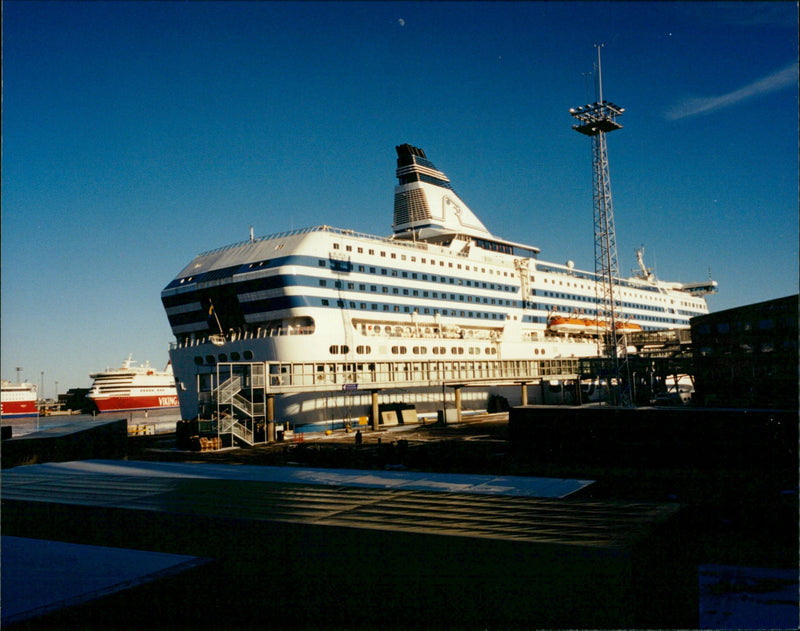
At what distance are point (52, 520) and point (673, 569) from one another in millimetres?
10625

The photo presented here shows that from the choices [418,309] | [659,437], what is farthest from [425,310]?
[659,437]

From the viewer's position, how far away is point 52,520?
10.6 meters

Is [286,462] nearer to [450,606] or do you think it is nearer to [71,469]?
[71,469]

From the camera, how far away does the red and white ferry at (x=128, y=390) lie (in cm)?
10431

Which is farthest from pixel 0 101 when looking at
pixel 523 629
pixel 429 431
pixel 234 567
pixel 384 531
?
pixel 429 431

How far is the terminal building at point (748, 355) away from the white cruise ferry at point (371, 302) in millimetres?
18537

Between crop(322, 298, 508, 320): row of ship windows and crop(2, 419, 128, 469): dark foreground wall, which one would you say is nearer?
crop(2, 419, 128, 469): dark foreground wall

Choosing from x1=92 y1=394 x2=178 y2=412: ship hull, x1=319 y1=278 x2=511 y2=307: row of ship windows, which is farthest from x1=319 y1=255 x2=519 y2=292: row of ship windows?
x1=92 y1=394 x2=178 y2=412: ship hull

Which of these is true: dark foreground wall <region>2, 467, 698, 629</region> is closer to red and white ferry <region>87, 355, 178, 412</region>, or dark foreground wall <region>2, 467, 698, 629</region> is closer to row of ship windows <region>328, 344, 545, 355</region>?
row of ship windows <region>328, 344, 545, 355</region>

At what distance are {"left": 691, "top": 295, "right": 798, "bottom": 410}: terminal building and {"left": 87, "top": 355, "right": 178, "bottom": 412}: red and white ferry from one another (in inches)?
3400

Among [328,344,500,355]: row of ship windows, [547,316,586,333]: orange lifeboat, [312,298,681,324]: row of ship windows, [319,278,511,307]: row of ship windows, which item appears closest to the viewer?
[328,344,500,355]: row of ship windows

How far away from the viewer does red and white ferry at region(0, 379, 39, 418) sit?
96.5 meters

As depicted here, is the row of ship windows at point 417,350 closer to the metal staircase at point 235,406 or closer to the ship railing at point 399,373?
the ship railing at point 399,373

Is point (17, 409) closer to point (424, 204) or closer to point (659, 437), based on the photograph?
point (424, 204)
